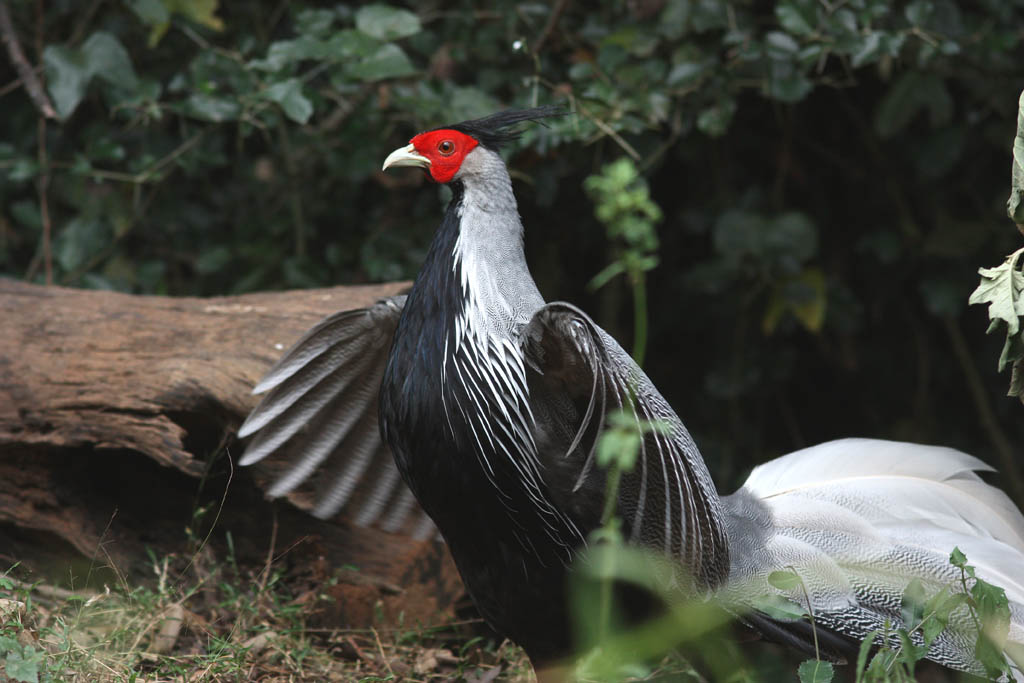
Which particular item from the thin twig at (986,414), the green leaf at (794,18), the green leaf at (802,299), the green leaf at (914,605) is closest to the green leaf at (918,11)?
the green leaf at (794,18)

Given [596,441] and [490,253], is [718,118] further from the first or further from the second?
[596,441]

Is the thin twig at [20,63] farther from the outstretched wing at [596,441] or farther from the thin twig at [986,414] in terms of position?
the thin twig at [986,414]

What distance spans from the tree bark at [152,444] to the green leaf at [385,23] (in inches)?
38.0

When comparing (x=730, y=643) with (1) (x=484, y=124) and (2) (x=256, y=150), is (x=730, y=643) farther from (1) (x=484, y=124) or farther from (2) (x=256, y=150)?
(2) (x=256, y=150)

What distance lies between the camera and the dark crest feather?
9.29ft

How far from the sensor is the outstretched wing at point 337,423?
9.70 ft

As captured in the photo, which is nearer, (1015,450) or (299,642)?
(299,642)

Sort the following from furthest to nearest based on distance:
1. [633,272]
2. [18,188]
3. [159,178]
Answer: [18,188]
[159,178]
[633,272]

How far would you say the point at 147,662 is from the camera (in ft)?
8.82

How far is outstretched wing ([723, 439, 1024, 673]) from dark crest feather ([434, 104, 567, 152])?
111 centimetres

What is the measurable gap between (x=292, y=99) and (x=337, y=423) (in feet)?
4.05

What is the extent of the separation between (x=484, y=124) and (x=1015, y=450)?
3.49m

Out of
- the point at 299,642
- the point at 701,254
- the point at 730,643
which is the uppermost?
the point at 701,254

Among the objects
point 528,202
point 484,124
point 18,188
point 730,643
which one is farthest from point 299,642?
point 18,188
